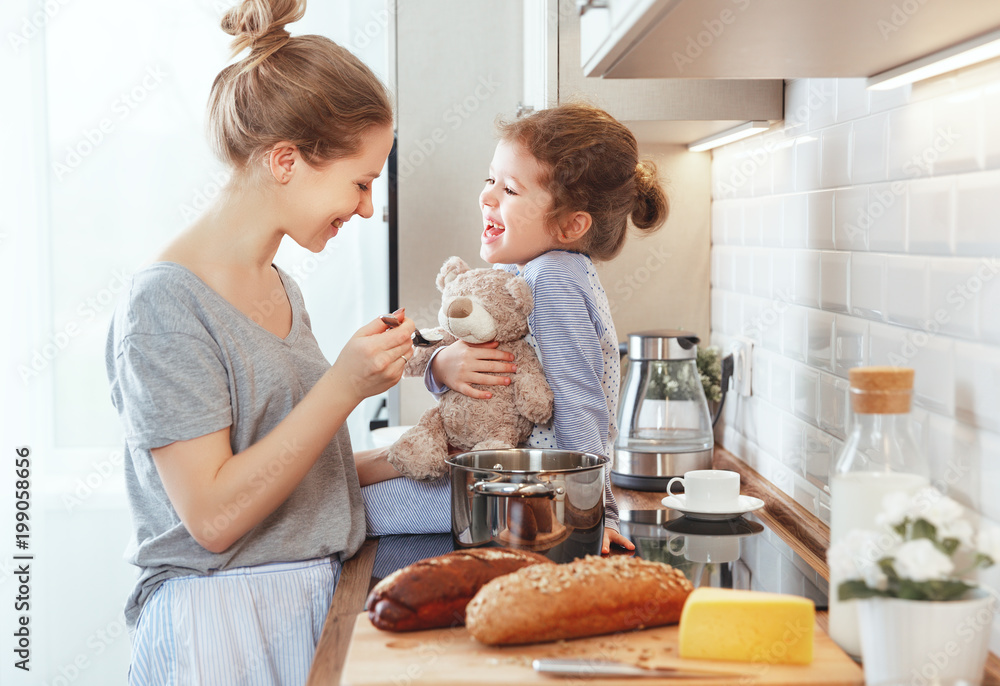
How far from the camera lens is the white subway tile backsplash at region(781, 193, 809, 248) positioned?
130 centimetres

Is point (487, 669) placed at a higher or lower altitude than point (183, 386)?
lower

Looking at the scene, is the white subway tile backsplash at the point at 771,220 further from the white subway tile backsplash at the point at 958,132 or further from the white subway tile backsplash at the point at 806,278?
the white subway tile backsplash at the point at 958,132

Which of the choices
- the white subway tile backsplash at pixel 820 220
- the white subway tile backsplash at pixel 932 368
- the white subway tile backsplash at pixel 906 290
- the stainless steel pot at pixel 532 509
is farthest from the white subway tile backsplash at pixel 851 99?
the stainless steel pot at pixel 532 509

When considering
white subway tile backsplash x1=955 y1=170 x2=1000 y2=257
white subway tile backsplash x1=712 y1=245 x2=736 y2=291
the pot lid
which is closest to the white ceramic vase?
white subway tile backsplash x1=955 y1=170 x2=1000 y2=257

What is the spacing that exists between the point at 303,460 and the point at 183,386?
0.15 m

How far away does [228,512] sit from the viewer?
0.92 metres

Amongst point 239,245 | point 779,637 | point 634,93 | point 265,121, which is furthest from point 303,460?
point 634,93

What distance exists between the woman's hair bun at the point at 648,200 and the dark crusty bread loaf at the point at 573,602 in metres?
0.71

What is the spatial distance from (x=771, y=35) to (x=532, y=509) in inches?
20.2

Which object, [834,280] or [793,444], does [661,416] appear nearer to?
[793,444]

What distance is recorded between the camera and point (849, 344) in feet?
3.76

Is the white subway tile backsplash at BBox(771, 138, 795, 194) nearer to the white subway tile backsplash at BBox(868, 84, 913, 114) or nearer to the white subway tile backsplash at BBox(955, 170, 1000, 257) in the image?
the white subway tile backsplash at BBox(868, 84, 913, 114)

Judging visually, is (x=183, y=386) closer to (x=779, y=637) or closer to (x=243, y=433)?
(x=243, y=433)

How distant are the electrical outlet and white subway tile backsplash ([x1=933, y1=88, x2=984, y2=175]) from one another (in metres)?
0.68
